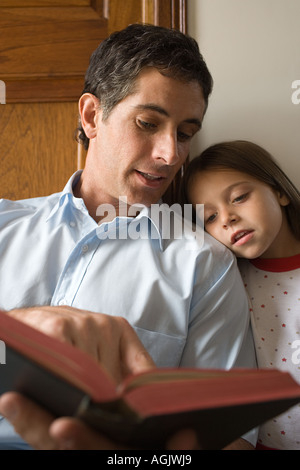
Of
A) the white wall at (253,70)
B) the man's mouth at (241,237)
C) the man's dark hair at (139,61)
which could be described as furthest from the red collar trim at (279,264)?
the man's dark hair at (139,61)

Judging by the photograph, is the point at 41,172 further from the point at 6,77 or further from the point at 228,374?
the point at 228,374

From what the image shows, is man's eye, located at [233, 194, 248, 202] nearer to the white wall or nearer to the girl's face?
the girl's face

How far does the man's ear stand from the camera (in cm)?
128

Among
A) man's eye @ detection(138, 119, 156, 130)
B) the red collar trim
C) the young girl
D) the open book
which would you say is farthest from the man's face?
the open book

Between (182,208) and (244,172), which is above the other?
(244,172)

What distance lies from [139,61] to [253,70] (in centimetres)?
39

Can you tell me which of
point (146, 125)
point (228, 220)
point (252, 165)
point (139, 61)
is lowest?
point (228, 220)

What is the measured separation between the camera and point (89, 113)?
1.30 meters

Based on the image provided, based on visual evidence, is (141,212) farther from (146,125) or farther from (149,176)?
(146,125)

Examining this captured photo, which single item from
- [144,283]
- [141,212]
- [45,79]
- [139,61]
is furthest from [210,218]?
[45,79]

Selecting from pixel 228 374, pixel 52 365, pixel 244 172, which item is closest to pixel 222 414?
pixel 228 374

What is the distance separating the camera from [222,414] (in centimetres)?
48
